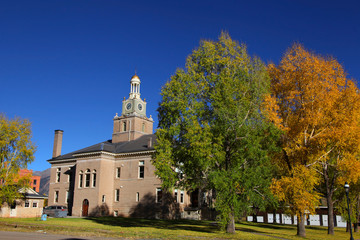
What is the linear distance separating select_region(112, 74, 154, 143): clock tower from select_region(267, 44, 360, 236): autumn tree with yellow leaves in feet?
121

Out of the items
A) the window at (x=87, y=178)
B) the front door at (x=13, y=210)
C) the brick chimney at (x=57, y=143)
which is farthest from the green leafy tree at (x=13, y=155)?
the brick chimney at (x=57, y=143)

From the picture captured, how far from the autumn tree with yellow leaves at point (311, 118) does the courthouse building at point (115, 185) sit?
2382 centimetres

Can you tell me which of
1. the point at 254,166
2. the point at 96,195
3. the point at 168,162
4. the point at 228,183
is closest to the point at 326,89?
the point at 254,166

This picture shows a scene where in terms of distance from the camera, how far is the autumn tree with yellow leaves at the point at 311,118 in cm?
2520

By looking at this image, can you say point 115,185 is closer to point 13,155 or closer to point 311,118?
point 13,155

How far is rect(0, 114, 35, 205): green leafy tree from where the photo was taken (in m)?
42.4

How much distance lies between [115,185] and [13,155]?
1555 centimetres

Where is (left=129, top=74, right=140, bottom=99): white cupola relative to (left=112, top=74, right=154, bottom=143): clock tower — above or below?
above

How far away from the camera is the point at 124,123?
2478 inches

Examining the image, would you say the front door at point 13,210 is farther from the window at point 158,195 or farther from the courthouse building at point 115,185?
the window at point 158,195

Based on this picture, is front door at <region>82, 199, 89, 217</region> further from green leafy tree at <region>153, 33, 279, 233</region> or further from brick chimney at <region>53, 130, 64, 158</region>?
green leafy tree at <region>153, 33, 279, 233</region>

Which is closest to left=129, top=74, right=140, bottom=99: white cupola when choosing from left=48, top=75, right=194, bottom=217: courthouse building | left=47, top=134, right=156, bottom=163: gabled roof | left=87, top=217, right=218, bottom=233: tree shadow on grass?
left=47, top=134, right=156, bottom=163: gabled roof

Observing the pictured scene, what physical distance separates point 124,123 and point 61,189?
53.4 feet

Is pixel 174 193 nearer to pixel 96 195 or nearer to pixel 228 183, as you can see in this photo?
pixel 96 195
